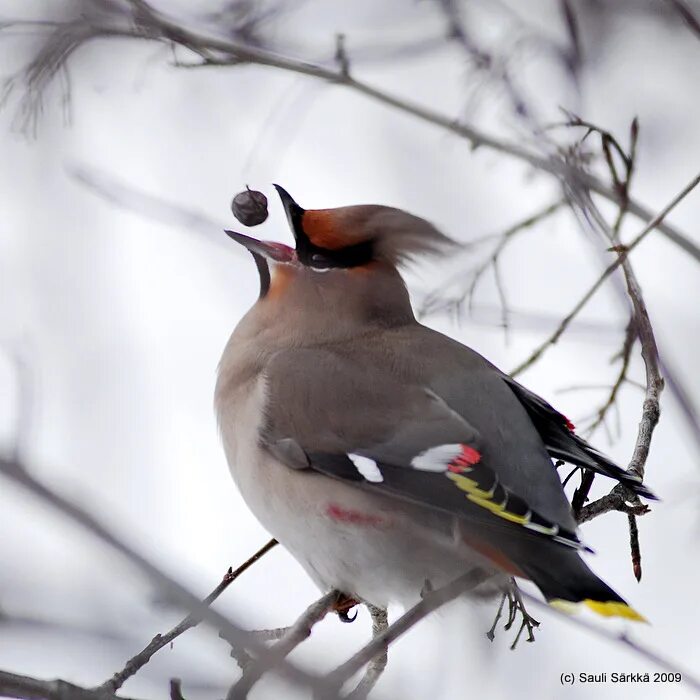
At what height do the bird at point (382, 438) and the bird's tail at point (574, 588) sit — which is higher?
the bird at point (382, 438)

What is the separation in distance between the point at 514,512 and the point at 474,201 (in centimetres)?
196

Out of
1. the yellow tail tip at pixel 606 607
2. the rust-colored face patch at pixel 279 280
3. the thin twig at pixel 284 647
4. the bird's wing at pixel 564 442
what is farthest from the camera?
the rust-colored face patch at pixel 279 280

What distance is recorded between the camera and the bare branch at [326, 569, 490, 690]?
1.90m

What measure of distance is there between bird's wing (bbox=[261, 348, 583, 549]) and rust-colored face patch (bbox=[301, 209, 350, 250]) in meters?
0.30

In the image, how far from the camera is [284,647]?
1.46 metres

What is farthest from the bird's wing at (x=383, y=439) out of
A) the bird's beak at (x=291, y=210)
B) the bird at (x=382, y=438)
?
the bird's beak at (x=291, y=210)

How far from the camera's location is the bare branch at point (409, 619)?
1900 millimetres

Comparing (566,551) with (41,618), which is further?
(566,551)

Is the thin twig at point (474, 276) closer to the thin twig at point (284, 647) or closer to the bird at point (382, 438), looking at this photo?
the bird at point (382, 438)

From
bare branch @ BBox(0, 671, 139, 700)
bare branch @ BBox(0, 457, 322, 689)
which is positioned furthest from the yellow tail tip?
bare branch @ BBox(0, 457, 322, 689)

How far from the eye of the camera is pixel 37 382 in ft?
5.55

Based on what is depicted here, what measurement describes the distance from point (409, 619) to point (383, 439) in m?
0.63

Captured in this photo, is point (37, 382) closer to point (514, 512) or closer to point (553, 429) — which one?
point (514, 512)

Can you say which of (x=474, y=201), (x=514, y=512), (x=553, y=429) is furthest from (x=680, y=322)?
(x=514, y=512)
